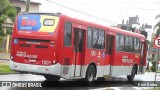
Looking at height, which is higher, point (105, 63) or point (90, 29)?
point (90, 29)

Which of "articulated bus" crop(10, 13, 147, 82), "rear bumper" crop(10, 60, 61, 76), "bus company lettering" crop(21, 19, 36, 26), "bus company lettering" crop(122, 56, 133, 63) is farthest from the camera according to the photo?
"bus company lettering" crop(122, 56, 133, 63)

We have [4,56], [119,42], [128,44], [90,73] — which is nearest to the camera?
[90,73]

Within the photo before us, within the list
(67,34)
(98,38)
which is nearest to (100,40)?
(98,38)

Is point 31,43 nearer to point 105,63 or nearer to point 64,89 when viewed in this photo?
point 64,89

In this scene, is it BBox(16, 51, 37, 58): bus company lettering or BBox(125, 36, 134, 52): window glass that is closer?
BBox(16, 51, 37, 58): bus company lettering

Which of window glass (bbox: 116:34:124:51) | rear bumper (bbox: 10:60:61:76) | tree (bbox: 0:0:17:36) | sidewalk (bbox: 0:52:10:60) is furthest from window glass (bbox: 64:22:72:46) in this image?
sidewalk (bbox: 0:52:10:60)

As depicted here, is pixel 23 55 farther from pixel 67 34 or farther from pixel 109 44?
pixel 109 44

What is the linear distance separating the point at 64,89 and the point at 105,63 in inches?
188

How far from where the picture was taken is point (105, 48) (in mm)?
19578

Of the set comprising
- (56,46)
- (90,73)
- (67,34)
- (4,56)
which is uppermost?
(67,34)

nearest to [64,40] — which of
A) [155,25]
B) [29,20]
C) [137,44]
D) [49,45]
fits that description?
[49,45]

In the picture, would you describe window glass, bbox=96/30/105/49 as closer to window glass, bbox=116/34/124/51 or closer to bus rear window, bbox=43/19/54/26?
window glass, bbox=116/34/124/51

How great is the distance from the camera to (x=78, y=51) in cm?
1688

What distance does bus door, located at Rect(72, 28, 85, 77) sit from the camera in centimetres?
1650
